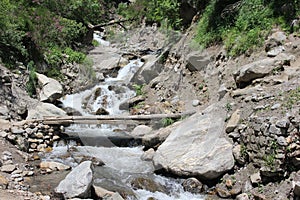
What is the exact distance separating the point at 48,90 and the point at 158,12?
22.9 ft

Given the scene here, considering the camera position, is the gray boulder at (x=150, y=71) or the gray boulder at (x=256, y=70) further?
the gray boulder at (x=150, y=71)

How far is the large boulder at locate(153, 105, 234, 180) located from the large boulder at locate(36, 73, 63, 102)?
562 cm

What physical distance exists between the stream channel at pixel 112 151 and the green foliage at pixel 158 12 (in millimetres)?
3589

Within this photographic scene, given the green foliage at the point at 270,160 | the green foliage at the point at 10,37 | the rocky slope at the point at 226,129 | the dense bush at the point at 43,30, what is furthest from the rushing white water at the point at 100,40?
the green foliage at the point at 270,160

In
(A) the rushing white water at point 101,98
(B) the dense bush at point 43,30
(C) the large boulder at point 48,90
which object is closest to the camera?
(C) the large boulder at point 48,90

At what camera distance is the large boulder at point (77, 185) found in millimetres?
5508

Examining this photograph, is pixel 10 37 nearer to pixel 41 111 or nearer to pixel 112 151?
pixel 41 111

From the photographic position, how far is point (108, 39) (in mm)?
20766

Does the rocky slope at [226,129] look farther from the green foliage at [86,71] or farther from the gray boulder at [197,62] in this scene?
the green foliage at [86,71]

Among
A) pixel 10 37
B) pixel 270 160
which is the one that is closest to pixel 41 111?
pixel 10 37

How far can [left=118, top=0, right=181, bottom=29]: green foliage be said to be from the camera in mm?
13993

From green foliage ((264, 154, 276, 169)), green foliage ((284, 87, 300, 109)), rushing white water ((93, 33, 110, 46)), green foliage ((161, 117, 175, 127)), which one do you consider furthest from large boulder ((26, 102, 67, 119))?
rushing white water ((93, 33, 110, 46))

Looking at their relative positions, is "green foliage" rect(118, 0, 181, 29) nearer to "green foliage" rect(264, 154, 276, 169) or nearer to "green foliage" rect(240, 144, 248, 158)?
"green foliage" rect(240, 144, 248, 158)

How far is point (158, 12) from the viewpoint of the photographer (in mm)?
15070
